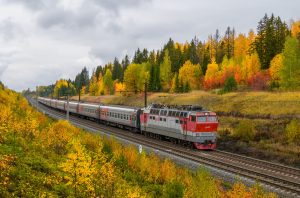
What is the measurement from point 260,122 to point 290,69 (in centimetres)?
2588

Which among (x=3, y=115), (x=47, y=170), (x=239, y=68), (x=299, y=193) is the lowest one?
(x=299, y=193)

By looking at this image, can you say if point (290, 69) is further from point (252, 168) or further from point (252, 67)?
point (252, 168)

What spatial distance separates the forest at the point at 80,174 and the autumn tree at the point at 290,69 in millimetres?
44021

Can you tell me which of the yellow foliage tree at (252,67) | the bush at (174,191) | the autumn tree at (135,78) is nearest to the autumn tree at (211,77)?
the yellow foliage tree at (252,67)

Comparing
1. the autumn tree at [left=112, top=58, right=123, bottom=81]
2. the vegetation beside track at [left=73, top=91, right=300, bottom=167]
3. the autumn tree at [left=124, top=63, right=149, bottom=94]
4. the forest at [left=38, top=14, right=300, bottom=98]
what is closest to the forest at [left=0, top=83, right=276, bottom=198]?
the vegetation beside track at [left=73, top=91, right=300, bottom=167]

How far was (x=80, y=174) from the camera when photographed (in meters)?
12.1

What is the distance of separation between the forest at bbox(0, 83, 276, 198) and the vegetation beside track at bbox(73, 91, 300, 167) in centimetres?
1329

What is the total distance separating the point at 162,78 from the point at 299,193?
93.3 meters

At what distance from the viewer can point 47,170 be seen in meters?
15.8

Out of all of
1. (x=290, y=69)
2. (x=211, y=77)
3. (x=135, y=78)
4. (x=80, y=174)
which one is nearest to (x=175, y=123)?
(x=80, y=174)

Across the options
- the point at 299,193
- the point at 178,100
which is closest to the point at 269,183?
the point at 299,193

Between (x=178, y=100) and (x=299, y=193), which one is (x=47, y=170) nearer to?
(x=299, y=193)

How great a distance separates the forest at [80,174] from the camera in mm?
12172

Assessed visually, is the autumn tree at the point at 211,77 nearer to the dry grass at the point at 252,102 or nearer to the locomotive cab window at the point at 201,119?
the dry grass at the point at 252,102
